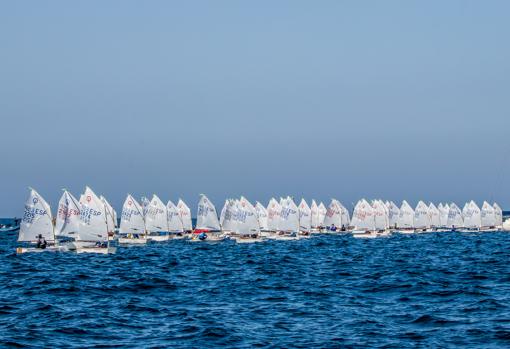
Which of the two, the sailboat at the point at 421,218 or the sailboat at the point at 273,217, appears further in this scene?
the sailboat at the point at 421,218

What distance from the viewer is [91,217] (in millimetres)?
83188

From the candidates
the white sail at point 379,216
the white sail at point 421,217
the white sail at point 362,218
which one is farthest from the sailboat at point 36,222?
the white sail at point 421,217

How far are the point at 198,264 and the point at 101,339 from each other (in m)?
42.7

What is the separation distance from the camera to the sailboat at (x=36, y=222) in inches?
3199

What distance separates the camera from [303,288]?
161 feet

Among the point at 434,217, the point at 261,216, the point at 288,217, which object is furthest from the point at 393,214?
the point at 288,217

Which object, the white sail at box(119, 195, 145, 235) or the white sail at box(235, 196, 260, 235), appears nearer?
the white sail at box(119, 195, 145, 235)

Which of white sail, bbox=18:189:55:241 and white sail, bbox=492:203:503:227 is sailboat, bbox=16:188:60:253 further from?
white sail, bbox=492:203:503:227

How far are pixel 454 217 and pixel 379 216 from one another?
31.6 metres

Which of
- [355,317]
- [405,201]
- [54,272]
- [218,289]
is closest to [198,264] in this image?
[54,272]

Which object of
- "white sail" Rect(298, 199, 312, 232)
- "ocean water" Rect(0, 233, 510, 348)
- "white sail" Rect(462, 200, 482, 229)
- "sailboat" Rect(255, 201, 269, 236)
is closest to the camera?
"ocean water" Rect(0, 233, 510, 348)

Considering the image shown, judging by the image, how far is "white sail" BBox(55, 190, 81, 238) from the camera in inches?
3245

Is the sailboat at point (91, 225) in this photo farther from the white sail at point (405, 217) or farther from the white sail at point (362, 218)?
the white sail at point (405, 217)

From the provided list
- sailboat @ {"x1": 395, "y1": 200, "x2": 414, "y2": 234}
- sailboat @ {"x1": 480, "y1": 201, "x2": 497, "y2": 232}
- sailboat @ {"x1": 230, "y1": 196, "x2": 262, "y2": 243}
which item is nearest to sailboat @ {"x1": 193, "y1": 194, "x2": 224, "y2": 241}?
sailboat @ {"x1": 230, "y1": 196, "x2": 262, "y2": 243}
